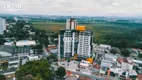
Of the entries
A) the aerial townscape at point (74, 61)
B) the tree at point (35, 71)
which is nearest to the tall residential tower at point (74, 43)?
the aerial townscape at point (74, 61)

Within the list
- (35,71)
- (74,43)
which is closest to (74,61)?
(74,43)

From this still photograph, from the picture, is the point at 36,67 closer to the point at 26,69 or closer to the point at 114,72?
the point at 26,69

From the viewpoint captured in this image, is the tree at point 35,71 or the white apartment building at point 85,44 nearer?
the tree at point 35,71

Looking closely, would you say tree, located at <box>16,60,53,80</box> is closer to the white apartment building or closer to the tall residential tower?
the tall residential tower

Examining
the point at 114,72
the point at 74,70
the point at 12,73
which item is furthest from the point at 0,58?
the point at 114,72

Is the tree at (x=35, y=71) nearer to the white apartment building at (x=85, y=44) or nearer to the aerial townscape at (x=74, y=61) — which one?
the aerial townscape at (x=74, y=61)

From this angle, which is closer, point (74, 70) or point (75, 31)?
point (74, 70)

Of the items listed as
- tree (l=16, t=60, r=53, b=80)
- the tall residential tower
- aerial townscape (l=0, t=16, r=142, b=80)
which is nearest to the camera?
tree (l=16, t=60, r=53, b=80)

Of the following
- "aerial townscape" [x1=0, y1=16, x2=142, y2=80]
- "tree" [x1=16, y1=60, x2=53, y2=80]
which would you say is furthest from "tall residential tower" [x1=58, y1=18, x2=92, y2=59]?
"tree" [x1=16, y1=60, x2=53, y2=80]

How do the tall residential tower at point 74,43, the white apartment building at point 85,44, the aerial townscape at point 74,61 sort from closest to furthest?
1. the aerial townscape at point 74,61
2. the tall residential tower at point 74,43
3. the white apartment building at point 85,44

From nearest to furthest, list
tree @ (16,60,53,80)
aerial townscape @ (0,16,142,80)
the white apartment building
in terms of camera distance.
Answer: tree @ (16,60,53,80), aerial townscape @ (0,16,142,80), the white apartment building

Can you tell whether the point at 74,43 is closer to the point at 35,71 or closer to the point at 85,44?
the point at 85,44
